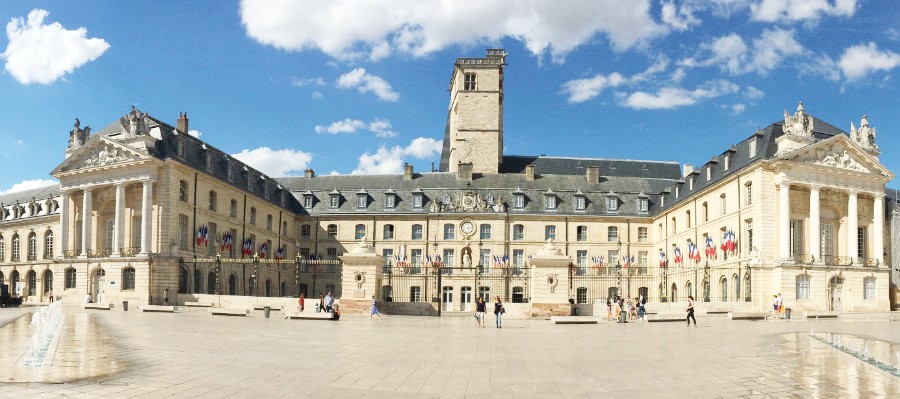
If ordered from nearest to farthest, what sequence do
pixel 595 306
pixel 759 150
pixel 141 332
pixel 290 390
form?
pixel 290 390 < pixel 141 332 < pixel 595 306 < pixel 759 150

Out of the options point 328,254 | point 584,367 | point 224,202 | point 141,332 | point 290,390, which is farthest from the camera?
point 328,254

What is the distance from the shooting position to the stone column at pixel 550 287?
3453 cm

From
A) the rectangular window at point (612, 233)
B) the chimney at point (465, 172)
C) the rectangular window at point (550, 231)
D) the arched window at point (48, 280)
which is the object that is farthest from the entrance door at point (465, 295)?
the arched window at point (48, 280)

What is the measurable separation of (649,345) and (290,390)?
11.7m

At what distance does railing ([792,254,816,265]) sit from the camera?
1833 inches

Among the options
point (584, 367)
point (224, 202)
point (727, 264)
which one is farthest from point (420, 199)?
point (584, 367)

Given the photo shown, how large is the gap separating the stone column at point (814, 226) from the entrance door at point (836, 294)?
2035 mm

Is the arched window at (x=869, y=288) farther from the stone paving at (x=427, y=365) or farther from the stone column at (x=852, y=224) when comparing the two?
the stone paving at (x=427, y=365)

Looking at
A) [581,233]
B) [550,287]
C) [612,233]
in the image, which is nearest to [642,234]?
[612,233]

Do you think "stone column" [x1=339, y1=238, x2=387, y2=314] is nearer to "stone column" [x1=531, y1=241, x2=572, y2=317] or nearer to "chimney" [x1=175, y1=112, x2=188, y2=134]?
"stone column" [x1=531, y1=241, x2=572, y2=317]

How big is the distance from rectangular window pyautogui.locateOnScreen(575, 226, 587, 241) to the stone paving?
40970 mm

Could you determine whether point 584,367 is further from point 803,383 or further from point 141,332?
point 141,332

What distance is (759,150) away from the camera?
48531 mm

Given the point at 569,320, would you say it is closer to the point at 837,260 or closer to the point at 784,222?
the point at 784,222
